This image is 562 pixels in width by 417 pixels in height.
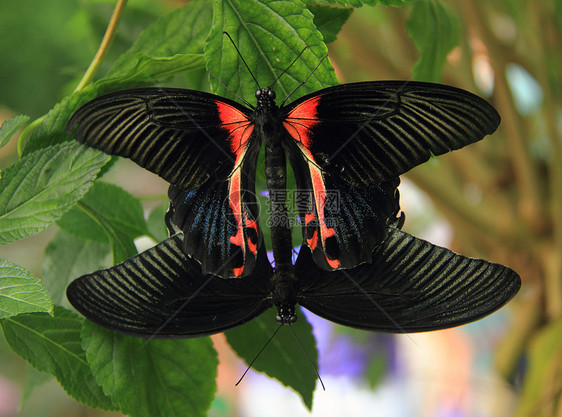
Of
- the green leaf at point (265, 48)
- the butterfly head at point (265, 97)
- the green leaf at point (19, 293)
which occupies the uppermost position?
the green leaf at point (265, 48)

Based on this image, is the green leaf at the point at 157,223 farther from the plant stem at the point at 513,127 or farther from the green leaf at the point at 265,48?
the plant stem at the point at 513,127

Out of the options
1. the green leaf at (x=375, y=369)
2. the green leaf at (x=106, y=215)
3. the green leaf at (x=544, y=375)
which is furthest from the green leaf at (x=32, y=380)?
the green leaf at (x=375, y=369)

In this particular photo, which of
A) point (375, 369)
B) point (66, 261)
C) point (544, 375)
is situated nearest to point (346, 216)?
point (66, 261)

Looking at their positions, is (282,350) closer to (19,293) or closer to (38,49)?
(19,293)

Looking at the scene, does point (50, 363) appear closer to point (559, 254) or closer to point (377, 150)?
point (377, 150)

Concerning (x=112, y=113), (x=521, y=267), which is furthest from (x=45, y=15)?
(x=521, y=267)

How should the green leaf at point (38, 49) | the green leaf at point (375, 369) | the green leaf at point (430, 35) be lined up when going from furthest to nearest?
the green leaf at point (375, 369) < the green leaf at point (38, 49) < the green leaf at point (430, 35)

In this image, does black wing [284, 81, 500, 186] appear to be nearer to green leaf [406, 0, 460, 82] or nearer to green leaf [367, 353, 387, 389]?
green leaf [406, 0, 460, 82]
